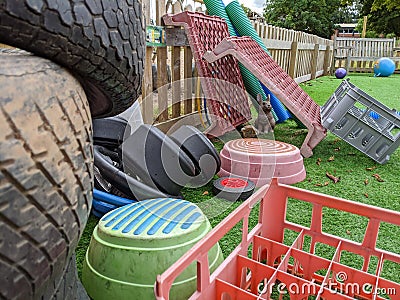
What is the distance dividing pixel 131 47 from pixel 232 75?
2553 mm

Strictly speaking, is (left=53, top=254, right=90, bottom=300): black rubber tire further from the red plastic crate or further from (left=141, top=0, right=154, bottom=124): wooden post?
(left=141, top=0, right=154, bottom=124): wooden post

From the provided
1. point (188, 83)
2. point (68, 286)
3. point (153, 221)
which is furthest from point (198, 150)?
point (188, 83)

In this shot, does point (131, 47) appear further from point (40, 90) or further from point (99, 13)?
point (40, 90)

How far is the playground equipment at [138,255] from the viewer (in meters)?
0.92

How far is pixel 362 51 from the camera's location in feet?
32.7

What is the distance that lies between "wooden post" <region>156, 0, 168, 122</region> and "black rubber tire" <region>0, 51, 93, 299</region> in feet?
7.53

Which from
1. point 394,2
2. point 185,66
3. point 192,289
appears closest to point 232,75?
point 185,66

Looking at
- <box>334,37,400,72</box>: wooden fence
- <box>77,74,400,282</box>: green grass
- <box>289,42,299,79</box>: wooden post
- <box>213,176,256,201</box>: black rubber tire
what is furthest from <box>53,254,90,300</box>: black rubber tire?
<box>334,37,400,72</box>: wooden fence

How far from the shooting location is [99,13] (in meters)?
0.52

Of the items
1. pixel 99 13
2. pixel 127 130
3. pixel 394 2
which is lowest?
pixel 127 130

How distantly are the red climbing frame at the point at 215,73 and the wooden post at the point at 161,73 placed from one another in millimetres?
129

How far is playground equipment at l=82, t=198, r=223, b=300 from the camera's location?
92 cm

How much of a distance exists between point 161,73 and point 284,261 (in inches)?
79.7

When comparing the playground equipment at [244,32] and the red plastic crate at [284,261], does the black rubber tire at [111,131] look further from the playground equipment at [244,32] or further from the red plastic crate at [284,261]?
the playground equipment at [244,32]
